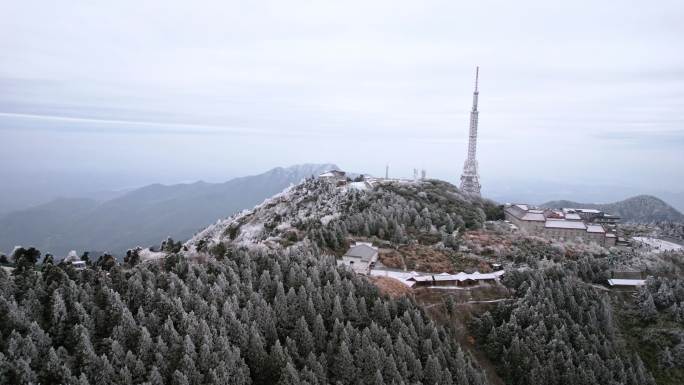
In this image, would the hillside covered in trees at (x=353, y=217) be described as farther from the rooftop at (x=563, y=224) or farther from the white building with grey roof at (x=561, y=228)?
the rooftop at (x=563, y=224)

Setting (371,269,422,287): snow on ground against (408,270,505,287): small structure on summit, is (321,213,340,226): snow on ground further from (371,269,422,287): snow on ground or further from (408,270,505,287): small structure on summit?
(408,270,505,287): small structure on summit

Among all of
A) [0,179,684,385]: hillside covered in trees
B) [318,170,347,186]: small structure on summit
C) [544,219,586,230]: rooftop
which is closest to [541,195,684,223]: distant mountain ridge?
[544,219,586,230]: rooftop

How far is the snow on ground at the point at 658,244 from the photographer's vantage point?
257 feet

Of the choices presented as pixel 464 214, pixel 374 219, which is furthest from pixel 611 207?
pixel 374 219

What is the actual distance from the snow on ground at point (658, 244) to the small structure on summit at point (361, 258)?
5342cm

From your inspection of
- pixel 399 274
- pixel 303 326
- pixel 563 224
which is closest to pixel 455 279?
pixel 399 274

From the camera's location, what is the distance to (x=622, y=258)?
6375 cm

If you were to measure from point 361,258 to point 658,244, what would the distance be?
6286 cm

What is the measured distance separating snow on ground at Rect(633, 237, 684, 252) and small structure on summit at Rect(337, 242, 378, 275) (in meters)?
53.4

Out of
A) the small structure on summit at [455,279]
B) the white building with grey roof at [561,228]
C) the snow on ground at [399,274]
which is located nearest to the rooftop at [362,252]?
the snow on ground at [399,274]

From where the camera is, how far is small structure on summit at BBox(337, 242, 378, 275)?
5019cm

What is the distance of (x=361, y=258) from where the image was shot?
51.9 meters

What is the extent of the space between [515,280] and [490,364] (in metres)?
12.5

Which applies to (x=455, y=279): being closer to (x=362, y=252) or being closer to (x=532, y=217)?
(x=362, y=252)
